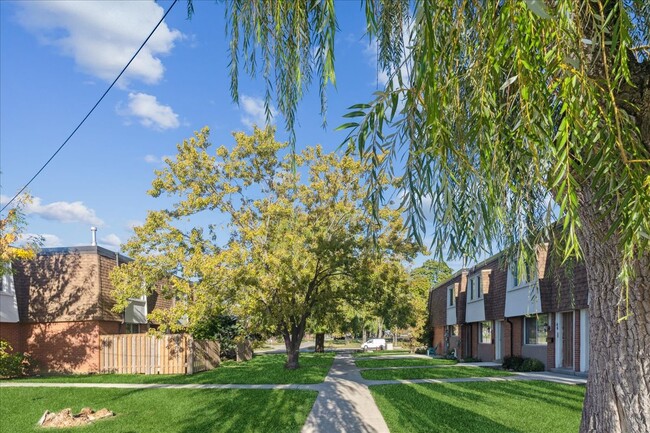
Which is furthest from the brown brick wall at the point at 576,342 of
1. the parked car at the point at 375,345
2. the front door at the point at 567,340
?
the parked car at the point at 375,345

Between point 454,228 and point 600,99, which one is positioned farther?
point 454,228

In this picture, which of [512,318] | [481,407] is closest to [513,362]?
[512,318]

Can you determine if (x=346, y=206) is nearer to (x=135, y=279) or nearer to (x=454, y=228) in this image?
(x=135, y=279)

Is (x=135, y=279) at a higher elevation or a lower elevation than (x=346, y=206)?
lower

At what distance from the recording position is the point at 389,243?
21.0 meters

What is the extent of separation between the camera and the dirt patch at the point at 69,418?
10.1 meters

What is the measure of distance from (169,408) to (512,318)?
1752 centimetres

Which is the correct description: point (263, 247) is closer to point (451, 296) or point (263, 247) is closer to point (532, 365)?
point (532, 365)

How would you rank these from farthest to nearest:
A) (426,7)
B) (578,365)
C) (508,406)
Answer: (578,365) → (508,406) → (426,7)

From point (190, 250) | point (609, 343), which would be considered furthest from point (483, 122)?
point (190, 250)

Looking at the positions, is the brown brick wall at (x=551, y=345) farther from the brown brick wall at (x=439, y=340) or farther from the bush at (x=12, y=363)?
the bush at (x=12, y=363)

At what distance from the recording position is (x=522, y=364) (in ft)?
68.6

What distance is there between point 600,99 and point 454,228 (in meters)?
1.22

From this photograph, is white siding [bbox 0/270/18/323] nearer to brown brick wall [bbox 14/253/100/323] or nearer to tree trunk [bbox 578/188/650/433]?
brown brick wall [bbox 14/253/100/323]
